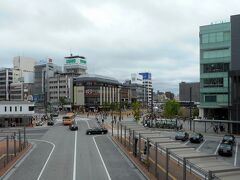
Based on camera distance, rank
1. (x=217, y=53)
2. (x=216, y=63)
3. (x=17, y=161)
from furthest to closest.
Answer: (x=216, y=63) → (x=217, y=53) → (x=17, y=161)

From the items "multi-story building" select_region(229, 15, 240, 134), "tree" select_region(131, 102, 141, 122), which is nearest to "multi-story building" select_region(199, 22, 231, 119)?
"multi-story building" select_region(229, 15, 240, 134)

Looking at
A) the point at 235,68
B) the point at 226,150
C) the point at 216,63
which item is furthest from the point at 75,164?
the point at 216,63

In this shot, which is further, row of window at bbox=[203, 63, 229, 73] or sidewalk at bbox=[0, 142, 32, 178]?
row of window at bbox=[203, 63, 229, 73]

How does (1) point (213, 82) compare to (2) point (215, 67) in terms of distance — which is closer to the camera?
(2) point (215, 67)

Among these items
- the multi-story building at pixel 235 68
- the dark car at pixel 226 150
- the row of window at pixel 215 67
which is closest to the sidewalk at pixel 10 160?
the dark car at pixel 226 150

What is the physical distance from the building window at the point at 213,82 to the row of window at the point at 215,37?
9.33m

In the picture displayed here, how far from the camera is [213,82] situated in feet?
291

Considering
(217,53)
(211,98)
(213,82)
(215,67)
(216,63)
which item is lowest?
(211,98)

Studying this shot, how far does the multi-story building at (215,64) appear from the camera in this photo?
3396 inches

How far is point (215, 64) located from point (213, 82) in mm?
4439

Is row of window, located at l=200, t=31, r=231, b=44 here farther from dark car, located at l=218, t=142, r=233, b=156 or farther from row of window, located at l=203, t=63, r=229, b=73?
dark car, located at l=218, t=142, r=233, b=156

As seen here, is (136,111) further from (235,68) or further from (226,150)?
(226,150)

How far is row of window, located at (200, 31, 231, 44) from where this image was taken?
3410 inches

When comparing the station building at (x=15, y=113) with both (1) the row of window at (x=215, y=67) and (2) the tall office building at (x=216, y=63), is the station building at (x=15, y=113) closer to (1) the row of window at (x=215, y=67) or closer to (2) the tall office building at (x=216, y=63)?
(2) the tall office building at (x=216, y=63)
